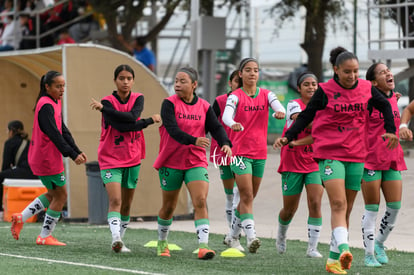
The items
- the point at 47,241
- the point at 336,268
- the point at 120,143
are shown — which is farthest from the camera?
the point at 47,241

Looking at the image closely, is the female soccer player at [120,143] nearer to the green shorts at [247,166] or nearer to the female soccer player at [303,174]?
the green shorts at [247,166]

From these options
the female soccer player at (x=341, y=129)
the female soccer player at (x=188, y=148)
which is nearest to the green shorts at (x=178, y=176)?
the female soccer player at (x=188, y=148)

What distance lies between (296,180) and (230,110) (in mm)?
1033

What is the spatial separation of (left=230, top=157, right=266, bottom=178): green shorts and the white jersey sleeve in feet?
1.67

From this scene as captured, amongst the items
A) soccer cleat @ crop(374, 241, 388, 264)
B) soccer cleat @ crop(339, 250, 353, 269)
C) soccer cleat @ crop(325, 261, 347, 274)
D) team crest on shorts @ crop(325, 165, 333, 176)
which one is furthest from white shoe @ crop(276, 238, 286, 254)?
soccer cleat @ crop(339, 250, 353, 269)

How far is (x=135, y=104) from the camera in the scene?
11.1 metres

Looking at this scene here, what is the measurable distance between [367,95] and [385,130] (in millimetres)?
769

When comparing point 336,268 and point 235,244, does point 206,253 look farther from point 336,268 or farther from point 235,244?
point 336,268

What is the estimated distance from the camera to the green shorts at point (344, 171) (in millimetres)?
9070

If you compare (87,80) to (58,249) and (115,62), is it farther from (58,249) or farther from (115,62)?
(58,249)

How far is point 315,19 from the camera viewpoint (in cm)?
2495

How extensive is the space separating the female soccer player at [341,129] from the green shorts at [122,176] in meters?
2.33

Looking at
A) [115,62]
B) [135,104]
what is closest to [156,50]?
[115,62]

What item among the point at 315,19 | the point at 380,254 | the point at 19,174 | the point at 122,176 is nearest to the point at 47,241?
the point at 122,176
